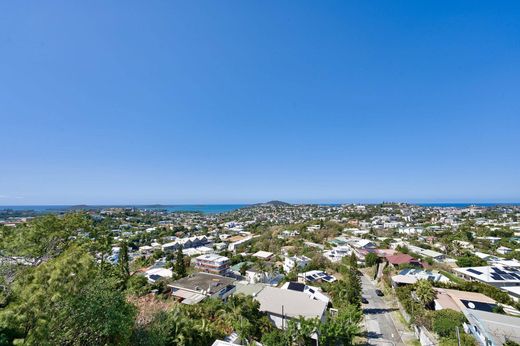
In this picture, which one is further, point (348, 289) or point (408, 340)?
point (348, 289)

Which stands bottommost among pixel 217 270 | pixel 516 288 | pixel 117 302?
pixel 217 270

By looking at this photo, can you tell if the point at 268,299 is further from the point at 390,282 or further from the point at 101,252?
the point at 390,282

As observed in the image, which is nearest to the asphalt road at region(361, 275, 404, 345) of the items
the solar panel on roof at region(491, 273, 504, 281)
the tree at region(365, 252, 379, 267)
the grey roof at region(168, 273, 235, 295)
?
the tree at region(365, 252, 379, 267)

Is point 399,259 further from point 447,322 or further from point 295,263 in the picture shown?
point 447,322

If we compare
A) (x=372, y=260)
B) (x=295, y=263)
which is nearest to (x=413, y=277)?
(x=372, y=260)

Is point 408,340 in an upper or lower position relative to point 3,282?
lower

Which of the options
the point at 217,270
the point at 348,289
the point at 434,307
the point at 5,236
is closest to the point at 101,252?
the point at 5,236

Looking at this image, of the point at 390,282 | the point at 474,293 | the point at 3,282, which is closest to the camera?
the point at 3,282
